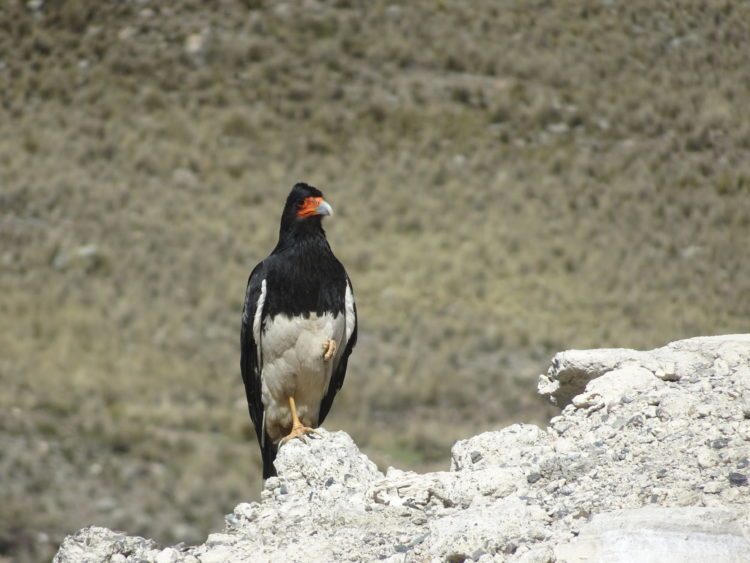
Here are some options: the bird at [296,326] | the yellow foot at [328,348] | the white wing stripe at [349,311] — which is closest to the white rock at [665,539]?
the bird at [296,326]

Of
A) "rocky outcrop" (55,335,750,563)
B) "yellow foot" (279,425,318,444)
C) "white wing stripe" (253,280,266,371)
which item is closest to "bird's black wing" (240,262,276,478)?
"white wing stripe" (253,280,266,371)

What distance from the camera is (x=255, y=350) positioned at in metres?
8.45

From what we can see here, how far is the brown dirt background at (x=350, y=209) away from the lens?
869 inches

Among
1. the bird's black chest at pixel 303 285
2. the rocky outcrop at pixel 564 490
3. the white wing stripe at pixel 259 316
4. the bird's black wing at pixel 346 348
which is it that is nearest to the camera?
the rocky outcrop at pixel 564 490

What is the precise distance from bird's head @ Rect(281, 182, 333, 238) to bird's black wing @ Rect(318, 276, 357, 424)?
0.46m

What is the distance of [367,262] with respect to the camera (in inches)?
1103

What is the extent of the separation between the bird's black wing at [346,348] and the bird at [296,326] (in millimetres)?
10

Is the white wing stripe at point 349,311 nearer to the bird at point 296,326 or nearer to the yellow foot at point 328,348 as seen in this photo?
the bird at point 296,326

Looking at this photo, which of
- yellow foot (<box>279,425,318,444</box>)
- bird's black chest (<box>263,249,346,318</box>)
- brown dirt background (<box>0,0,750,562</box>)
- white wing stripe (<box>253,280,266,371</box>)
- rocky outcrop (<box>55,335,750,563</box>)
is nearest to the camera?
rocky outcrop (<box>55,335,750,563</box>)

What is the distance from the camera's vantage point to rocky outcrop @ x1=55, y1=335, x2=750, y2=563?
4.20m

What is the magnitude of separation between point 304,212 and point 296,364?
1054mm

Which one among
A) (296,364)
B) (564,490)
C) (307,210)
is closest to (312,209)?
(307,210)

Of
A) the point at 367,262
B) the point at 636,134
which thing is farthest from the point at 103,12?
the point at 636,134

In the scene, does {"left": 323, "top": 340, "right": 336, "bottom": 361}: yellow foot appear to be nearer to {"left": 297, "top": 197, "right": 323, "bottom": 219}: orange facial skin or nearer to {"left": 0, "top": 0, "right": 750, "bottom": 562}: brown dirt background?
{"left": 297, "top": 197, "right": 323, "bottom": 219}: orange facial skin
